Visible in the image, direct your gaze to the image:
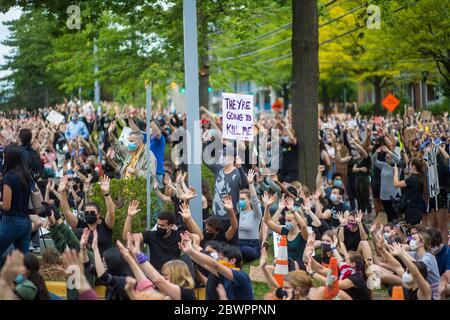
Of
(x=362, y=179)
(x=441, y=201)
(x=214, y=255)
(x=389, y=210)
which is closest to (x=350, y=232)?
(x=214, y=255)

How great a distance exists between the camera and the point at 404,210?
49.9 feet

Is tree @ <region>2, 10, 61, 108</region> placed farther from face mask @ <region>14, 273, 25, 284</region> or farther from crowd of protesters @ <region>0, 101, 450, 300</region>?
face mask @ <region>14, 273, 25, 284</region>

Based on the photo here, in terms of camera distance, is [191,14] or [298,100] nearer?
[191,14]

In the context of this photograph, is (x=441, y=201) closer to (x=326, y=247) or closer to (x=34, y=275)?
(x=326, y=247)

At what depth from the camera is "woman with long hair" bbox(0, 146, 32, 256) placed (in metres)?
10.2

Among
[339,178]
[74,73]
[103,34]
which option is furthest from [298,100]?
[74,73]

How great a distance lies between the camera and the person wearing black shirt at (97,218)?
35.7 ft

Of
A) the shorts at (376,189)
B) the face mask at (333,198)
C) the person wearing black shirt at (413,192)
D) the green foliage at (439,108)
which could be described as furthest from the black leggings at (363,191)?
the green foliage at (439,108)

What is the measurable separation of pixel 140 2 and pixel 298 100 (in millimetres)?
3472

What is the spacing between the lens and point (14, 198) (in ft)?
33.4

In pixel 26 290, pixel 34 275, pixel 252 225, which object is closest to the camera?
pixel 26 290

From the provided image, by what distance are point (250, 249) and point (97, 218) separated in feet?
7.81
